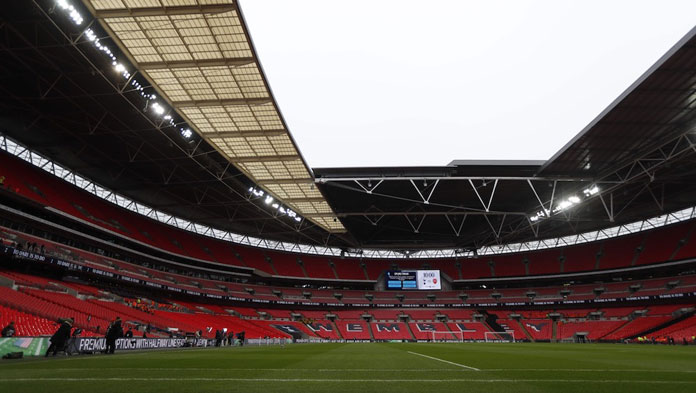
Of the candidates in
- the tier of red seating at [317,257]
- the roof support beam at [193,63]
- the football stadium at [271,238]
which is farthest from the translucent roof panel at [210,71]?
the tier of red seating at [317,257]

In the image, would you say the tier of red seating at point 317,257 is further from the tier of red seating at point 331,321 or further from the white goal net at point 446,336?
the white goal net at point 446,336

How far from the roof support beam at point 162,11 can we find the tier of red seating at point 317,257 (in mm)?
17835

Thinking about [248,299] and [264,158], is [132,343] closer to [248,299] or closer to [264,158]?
[264,158]

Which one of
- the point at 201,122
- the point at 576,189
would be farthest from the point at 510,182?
the point at 201,122

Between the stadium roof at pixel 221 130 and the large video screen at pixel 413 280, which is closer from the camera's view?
the stadium roof at pixel 221 130

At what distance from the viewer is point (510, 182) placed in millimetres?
30938

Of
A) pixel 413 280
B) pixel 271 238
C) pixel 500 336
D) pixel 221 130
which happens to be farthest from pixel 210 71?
pixel 500 336

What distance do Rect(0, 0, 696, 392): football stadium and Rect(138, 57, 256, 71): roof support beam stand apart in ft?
0.34

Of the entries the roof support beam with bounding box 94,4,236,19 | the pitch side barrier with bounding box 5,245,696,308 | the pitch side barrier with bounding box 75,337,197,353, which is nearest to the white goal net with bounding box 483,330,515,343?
the pitch side barrier with bounding box 5,245,696,308

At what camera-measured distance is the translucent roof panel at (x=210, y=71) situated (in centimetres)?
1627

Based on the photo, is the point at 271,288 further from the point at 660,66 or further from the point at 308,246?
the point at 660,66

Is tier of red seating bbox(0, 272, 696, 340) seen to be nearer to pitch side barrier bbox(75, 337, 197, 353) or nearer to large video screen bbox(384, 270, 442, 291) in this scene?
pitch side barrier bbox(75, 337, 197, 353)

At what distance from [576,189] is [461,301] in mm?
32966

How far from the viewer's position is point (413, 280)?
171 feet
